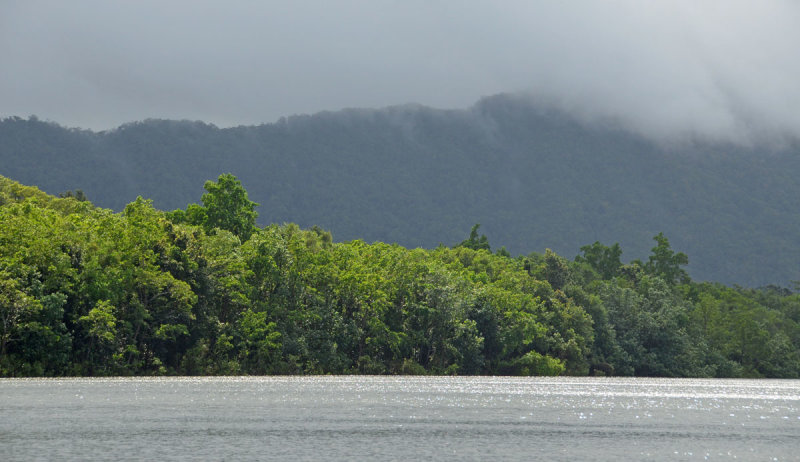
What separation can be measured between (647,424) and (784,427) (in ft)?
A: 23.4

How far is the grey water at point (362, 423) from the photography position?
110ft

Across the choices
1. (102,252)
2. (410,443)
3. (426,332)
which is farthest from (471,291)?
(410,443)

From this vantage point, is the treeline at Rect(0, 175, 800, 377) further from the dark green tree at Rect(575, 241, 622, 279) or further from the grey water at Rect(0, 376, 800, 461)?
the dark green tree at Rect(575, 241, 622, 279)

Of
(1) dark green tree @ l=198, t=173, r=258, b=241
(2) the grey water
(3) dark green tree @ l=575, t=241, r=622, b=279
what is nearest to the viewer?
(2) the grey water

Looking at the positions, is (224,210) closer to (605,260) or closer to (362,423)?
(362,423)

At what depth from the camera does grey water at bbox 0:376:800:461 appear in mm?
33625

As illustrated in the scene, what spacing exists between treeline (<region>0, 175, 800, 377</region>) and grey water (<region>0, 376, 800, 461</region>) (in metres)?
5.28

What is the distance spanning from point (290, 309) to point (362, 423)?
43179mm

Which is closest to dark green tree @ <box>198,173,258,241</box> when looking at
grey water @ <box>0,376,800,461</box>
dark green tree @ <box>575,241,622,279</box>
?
grey water @ <box>0,376,800,461</box>

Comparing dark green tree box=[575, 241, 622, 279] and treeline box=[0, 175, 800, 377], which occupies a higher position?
dark green tree box=[575, 241, 622, 279]

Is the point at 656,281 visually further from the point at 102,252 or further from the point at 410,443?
the point at 410,443

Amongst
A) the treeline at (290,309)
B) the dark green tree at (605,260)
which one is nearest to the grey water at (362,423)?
the treeline at (290,309)

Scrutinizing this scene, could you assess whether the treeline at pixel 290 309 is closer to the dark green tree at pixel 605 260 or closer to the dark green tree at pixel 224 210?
the dark green tree at pixel 224 210

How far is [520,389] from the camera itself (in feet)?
252
